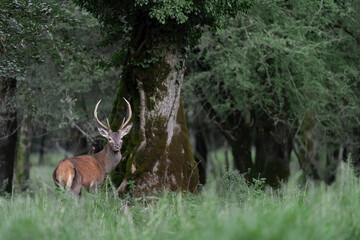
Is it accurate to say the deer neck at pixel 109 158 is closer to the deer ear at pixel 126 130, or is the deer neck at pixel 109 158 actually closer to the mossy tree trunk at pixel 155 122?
the mossy tree trunk at pixel 155 122

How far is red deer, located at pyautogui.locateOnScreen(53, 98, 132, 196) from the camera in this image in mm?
10570

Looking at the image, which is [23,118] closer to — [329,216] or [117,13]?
[117,13]

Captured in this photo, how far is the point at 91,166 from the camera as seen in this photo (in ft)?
38.1

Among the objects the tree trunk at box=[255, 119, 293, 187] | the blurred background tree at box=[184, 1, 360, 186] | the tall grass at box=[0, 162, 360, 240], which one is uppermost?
the blurred background tree at box=[184, 1, 360, 186]

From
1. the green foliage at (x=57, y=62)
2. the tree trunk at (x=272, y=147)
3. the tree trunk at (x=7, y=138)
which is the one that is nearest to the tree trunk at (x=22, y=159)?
the green foliage at (x=57, y=62)

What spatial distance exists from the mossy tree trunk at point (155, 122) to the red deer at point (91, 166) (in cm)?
32

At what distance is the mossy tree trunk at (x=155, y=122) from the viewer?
38.5ft

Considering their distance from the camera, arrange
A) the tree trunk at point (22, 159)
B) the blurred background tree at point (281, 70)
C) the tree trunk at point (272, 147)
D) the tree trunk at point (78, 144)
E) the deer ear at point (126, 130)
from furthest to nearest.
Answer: the tree trunk at point (22, 159) < the tree trunk at point (78, 144) < the tree trunk at point (272, 147) < the blurred background tree at point (281, 70) < the deer ear at point (126, 130)

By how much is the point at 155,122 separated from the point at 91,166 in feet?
4.79

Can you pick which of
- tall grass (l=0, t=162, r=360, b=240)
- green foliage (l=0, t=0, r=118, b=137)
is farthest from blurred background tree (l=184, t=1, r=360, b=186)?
tall grass (l=0, t=162, r=360, b=240)

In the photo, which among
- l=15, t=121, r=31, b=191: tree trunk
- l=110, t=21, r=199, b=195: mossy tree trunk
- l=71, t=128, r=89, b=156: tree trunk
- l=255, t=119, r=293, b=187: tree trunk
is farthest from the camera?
l=15, t=121, r=31, b=191: tree trunk

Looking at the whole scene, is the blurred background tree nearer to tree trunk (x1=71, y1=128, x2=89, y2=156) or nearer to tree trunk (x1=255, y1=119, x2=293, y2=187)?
tree trunk (x1=255, y1=119, x2=293, y2=187)

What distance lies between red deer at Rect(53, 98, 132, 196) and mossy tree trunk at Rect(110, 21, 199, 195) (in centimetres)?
32

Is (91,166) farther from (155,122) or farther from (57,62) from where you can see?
(57,62)
